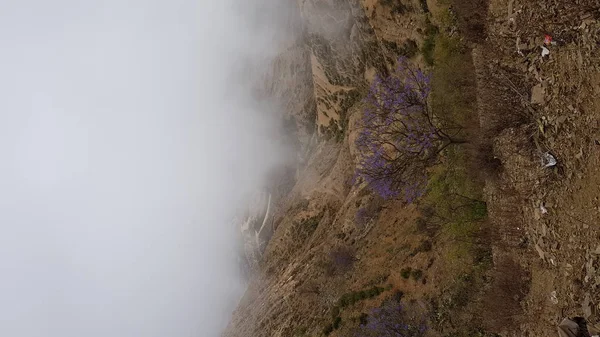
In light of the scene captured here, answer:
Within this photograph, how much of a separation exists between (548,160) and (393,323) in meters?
11.0

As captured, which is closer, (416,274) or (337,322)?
(416,274)

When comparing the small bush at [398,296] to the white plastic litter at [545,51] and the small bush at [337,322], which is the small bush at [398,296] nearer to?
Answer: the small bush at [337,322]

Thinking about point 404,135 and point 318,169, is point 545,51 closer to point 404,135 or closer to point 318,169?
point 404,135

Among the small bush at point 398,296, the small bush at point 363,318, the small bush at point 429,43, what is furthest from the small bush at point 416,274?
the small bush at point 429,43

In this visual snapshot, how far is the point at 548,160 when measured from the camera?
53.1ft

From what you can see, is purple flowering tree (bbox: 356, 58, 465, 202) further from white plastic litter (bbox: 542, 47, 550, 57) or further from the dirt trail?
white plastic litter (bbox: 542, 47, 550, 57)

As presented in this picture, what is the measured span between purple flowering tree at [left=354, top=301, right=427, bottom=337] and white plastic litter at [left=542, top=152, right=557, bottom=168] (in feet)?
31.4

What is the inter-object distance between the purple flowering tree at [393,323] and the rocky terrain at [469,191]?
16.6 inches

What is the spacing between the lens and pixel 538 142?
1688 centimetres

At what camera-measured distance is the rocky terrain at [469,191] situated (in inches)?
590

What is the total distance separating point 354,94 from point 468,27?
48.7 ft

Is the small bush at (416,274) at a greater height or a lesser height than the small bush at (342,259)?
greater

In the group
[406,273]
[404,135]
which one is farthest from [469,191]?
[406,273]

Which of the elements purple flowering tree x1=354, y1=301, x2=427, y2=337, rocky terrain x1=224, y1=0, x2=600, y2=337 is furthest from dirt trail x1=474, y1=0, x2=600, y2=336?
purple flowering tree x1=354, y1=301, x2=427, y2=337
